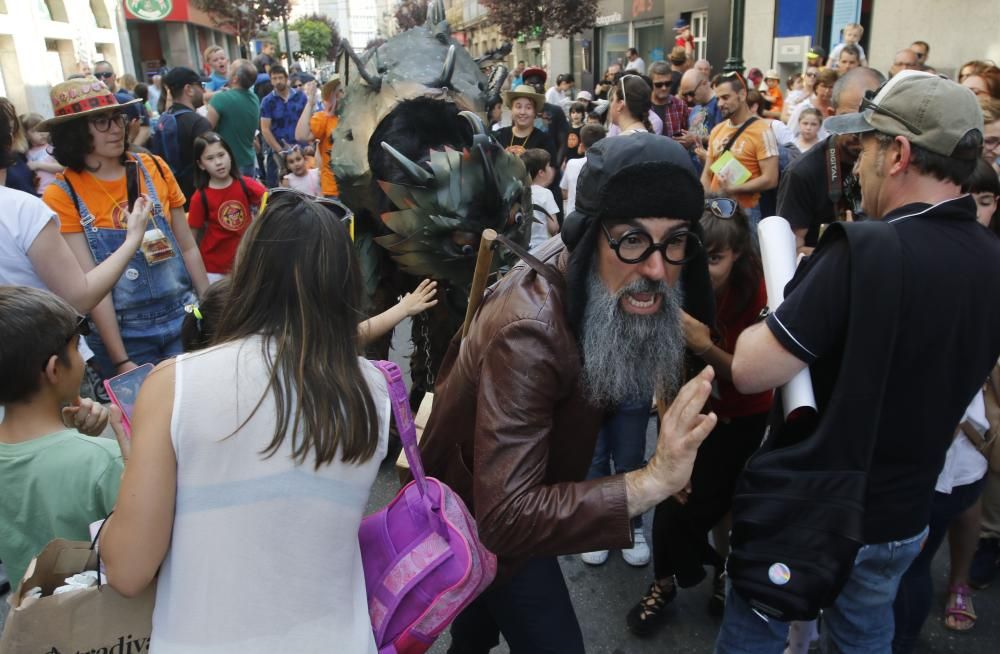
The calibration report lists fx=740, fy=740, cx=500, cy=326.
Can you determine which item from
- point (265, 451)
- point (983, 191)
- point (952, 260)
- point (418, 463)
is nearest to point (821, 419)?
point (952, 260)

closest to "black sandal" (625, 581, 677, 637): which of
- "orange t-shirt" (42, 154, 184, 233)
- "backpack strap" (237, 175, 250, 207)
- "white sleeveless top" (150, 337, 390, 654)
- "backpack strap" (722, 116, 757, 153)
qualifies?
"white sleeveless top" (150, 337, 390, 654)

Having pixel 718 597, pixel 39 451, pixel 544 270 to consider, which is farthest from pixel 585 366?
pixel 718 597

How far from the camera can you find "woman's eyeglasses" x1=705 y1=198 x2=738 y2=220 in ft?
8.46

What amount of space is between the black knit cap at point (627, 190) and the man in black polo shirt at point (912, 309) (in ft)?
1.18

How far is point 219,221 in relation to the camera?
474cm

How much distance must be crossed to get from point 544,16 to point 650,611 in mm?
21658

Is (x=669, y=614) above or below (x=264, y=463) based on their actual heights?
below

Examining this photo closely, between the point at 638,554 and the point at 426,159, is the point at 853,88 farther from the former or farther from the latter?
the point at 638,554

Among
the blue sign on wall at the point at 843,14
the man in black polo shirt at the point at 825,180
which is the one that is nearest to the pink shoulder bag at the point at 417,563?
the man in black polo shirt at the point at 825,180

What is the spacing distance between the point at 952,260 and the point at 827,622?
1.10 metres

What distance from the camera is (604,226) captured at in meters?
1.75

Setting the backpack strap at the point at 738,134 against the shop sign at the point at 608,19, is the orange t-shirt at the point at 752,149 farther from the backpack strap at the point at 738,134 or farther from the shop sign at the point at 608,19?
the shop sign at the point at 608,19

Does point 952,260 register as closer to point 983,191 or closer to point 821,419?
point 821,419

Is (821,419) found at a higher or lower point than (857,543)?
higher
